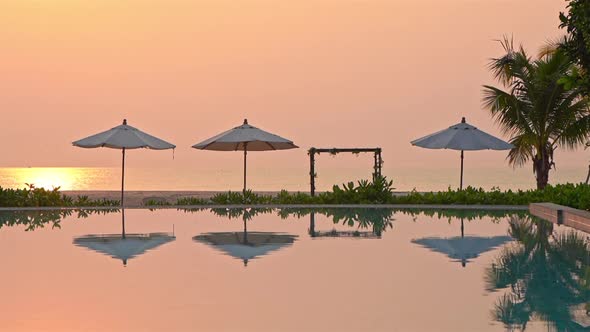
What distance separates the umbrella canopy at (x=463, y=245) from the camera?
1381 centimetres

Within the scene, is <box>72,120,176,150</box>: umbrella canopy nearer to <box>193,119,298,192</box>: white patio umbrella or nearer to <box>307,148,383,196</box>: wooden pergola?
<box>193,119,298,192</box>: white patio umbrella

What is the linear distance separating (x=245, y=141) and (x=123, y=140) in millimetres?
3572

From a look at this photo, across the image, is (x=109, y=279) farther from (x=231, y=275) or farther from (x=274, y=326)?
(x=274, y=326)

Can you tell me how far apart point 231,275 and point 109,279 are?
5.16 feet

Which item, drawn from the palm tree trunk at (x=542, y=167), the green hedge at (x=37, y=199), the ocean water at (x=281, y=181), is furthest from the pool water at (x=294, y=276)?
the ocean water at (x=281, y=181)

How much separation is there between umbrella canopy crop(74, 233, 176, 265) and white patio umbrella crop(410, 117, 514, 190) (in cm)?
1172

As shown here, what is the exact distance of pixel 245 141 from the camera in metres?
26.1

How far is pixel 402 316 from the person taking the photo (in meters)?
8.72

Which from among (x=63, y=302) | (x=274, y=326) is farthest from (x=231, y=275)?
(x=274, y=326)

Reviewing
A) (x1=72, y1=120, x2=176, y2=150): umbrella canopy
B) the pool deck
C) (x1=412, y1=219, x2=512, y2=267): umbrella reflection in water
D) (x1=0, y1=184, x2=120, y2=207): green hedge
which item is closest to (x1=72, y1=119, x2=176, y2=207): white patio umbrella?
(x1=72, y1=120, x2=176, y2=150): umbrella canopy

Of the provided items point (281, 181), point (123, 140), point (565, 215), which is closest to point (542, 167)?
point (565, 215)

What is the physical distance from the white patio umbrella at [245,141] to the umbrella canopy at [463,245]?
422 inches

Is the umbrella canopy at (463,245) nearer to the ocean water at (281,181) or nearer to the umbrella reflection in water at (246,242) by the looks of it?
the umbrella reflection in water at (246,242)

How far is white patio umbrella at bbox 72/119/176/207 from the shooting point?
82.8ft
